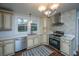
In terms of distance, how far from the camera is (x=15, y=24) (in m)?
2.29

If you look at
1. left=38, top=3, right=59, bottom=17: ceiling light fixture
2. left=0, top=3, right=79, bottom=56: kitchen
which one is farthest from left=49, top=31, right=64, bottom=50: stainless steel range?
left=38, top=3, right=59, bottom=17: ceiling light fixture

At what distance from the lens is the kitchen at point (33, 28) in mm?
1841

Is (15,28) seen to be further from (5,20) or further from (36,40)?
(36,40)

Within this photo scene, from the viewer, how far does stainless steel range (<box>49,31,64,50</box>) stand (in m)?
2.10

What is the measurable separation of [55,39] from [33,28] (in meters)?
0.86

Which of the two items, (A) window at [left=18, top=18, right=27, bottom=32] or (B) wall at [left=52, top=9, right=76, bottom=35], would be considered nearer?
(B) wall at [left=52, top=9, right=76, bottom=35]

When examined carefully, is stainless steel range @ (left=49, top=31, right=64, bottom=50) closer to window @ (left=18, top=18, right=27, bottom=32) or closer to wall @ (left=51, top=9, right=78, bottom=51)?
wall @ (left=51, top=9, right=78, bottom=51)

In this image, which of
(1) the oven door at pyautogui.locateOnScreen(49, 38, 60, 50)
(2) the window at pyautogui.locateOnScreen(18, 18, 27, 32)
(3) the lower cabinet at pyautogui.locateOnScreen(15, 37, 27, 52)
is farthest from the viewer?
(3) the lower cabinet at pyautogui.locateOnScreen(15, 37, 27, 52)

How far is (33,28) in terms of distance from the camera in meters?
2.66

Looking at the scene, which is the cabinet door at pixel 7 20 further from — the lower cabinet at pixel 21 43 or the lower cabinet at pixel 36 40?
the lower cabinet at pixel 36 40

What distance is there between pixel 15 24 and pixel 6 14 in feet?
1.52

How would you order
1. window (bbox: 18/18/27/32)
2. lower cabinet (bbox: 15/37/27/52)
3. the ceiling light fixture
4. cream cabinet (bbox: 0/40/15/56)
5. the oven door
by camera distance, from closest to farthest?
the ceiling light fixture
cream cabinet (bbox: 0/40/15/56)
the oven door
window (bbox: 18/18/27/32)
lower cabinet (bbox: 15/37/27/52)

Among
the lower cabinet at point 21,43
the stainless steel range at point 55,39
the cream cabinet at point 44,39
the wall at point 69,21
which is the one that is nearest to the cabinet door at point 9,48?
the lower cabinet at point 21,43

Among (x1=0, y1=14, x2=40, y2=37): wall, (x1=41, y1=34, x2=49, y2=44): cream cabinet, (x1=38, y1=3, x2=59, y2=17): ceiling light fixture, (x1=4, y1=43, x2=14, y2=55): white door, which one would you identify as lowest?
(x1=4, y1=43, x2=14, y2=55): white door
